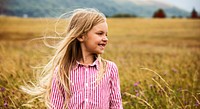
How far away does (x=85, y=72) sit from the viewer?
114 inches

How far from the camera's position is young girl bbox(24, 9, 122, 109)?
2864mm

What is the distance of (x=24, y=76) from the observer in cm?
537

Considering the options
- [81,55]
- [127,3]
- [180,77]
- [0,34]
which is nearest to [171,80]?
[180,77]

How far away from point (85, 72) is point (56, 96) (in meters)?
0.27

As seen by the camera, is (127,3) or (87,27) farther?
(127,3)

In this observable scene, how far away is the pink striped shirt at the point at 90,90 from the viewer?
9.36 ft

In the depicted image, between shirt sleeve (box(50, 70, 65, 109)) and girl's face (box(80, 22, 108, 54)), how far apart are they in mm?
337

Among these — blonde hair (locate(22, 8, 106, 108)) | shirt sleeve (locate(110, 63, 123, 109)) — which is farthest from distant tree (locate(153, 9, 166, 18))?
shirt sleeve (locate(110, 63, 123, 109))

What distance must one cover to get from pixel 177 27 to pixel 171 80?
91.8 feet

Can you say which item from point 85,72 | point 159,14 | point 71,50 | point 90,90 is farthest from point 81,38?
point 159,14

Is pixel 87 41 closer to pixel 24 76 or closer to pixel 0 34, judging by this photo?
pixel 24 76

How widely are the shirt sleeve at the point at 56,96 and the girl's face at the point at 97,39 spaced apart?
34 cm

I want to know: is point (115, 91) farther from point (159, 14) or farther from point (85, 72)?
point (159, 14)

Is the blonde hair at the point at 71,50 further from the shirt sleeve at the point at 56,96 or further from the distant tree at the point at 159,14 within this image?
the distant tree at the point at 159,14
